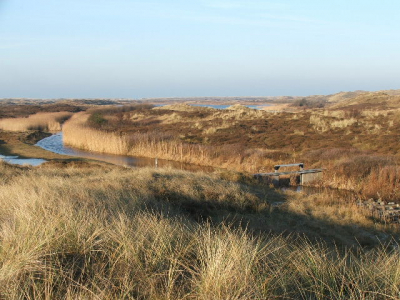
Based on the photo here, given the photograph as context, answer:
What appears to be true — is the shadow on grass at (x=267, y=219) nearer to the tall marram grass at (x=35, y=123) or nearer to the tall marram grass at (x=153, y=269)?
the tall marram grass at (x=153, y=269)

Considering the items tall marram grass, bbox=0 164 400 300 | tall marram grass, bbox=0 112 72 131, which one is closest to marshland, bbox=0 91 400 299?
tall marram grass, bbox=0 164 400 300

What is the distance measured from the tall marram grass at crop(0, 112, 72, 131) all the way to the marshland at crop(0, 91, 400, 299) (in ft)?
32.3

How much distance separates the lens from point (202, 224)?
8.55m

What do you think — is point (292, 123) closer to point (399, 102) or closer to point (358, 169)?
point (358, 169)

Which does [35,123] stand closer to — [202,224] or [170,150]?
[170,150]

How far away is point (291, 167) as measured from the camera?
1941cm

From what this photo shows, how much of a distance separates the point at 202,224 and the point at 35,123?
39238 millimetres

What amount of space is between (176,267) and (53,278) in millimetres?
1165

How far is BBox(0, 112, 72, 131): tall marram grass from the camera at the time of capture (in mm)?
39594

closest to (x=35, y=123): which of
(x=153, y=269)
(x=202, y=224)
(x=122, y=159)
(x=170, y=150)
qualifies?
(x=122, y=159)

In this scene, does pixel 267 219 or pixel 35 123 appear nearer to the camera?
pixel 267 219

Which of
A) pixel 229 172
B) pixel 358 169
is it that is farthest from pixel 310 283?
pixel 358 169

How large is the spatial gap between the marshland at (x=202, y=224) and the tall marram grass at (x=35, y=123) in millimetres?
9856

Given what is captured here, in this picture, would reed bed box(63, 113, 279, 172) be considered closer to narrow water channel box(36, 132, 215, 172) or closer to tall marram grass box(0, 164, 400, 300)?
narrow water channel box(36, 132, 215, 172)
